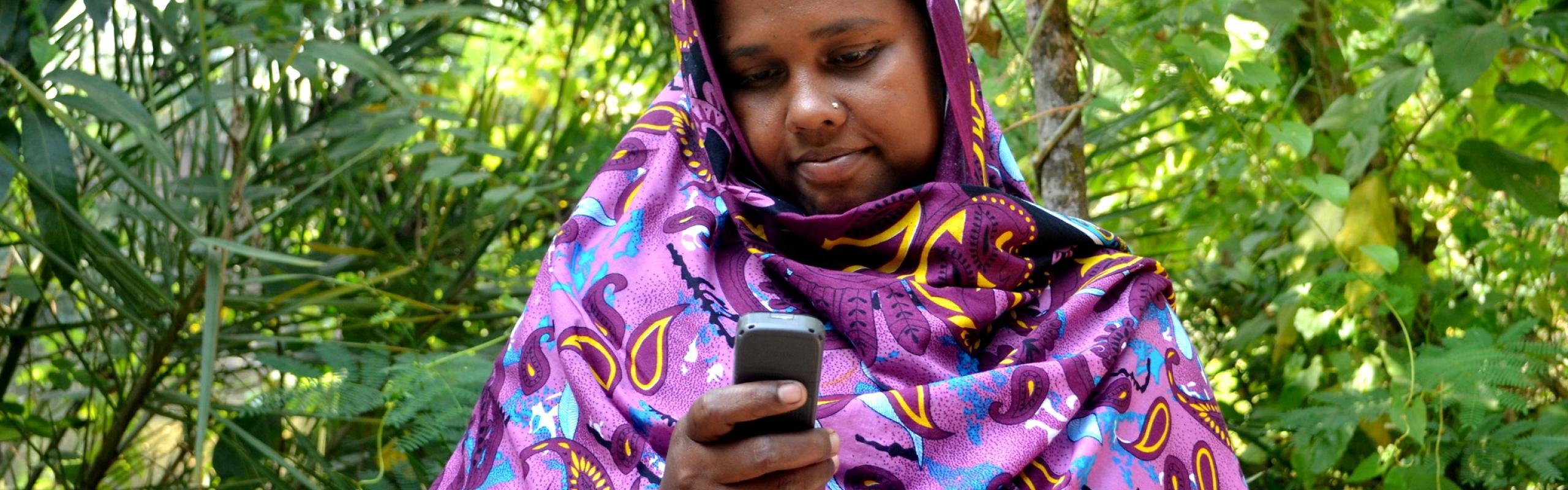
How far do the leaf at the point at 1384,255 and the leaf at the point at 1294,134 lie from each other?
0.64 feet

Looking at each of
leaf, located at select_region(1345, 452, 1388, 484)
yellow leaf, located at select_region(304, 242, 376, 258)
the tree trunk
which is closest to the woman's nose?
the tree trunk

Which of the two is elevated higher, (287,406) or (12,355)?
(12,355)

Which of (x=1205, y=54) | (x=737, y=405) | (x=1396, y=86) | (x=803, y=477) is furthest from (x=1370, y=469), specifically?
(x=737, y=405)

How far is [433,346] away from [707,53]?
1.13m

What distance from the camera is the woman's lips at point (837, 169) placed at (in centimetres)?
132

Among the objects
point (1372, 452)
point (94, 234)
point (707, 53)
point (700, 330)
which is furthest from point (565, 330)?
point (1372, 452)

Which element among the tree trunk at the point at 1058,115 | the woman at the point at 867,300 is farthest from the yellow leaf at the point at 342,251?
the tree trunk at the point at 1058,115

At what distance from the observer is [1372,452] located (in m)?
2.22

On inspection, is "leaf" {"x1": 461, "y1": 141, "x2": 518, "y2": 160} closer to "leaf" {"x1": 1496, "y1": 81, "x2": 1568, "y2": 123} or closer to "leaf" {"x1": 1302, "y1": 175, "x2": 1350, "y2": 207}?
"leaf" {"x1": 1302, "y1": 175, "x2": 1350, "y2": 207}

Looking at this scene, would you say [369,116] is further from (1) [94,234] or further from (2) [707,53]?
(2) [707,53]

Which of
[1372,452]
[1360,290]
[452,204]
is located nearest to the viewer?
[1360,290]

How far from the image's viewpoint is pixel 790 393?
2.79 feet

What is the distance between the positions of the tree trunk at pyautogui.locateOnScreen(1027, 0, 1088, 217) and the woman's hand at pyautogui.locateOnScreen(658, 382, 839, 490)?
3.48ft

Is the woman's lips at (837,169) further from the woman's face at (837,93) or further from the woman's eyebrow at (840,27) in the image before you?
the woman's eyebrow at (840,27)
